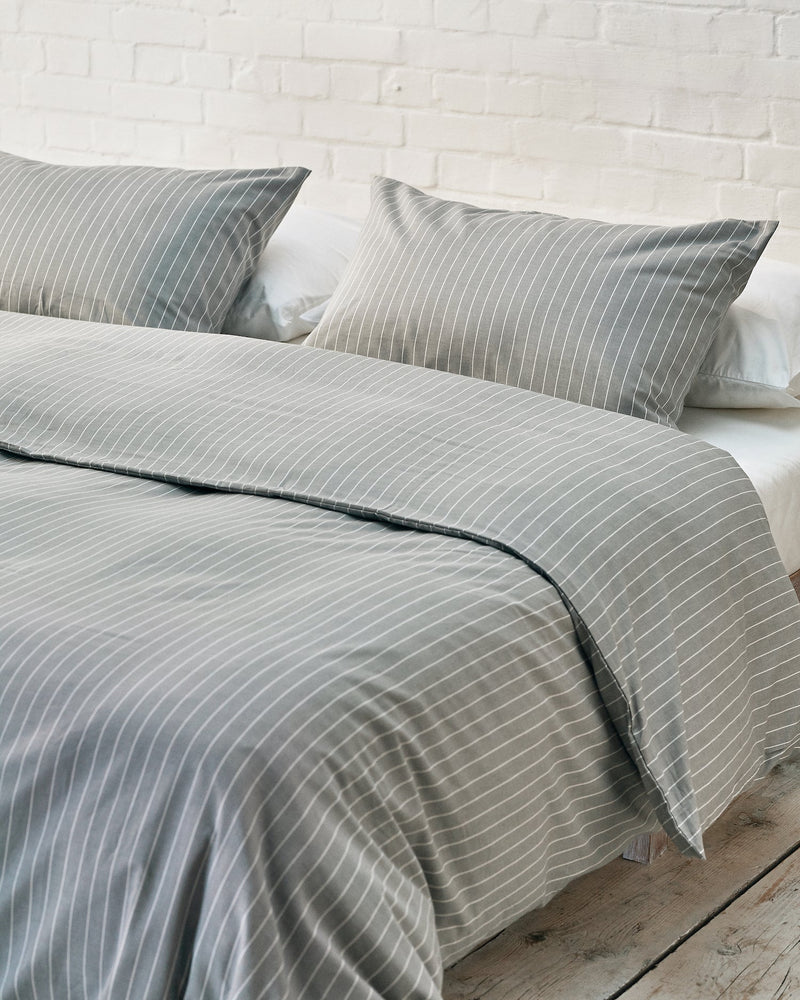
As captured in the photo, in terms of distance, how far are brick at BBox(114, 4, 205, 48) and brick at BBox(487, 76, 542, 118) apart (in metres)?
0.82

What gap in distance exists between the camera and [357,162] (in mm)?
3197

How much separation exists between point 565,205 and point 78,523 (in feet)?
5.36

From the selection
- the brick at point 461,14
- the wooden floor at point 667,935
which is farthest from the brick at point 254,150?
the wooden floor at point 667,935

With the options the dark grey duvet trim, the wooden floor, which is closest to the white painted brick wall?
the dark grey duvet trim

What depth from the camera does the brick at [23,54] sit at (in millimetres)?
3625

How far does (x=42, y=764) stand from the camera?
50.3 inches

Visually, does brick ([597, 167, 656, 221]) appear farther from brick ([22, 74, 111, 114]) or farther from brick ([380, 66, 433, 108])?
brick ([22, 74, 111, 114])

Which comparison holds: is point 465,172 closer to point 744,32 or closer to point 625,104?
point 625,104

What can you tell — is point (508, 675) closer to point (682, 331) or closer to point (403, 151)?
point (682, 331)

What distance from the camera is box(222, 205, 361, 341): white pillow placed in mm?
2711

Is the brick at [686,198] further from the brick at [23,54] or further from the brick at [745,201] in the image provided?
the brick at [23,54]

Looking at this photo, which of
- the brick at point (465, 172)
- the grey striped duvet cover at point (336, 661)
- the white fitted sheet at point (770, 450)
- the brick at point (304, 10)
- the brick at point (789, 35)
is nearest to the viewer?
the grey striped duvet cover at point (336, 661)

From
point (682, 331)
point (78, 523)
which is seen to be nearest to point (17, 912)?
point (78, 523)

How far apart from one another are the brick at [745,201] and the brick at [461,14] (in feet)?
2.09
